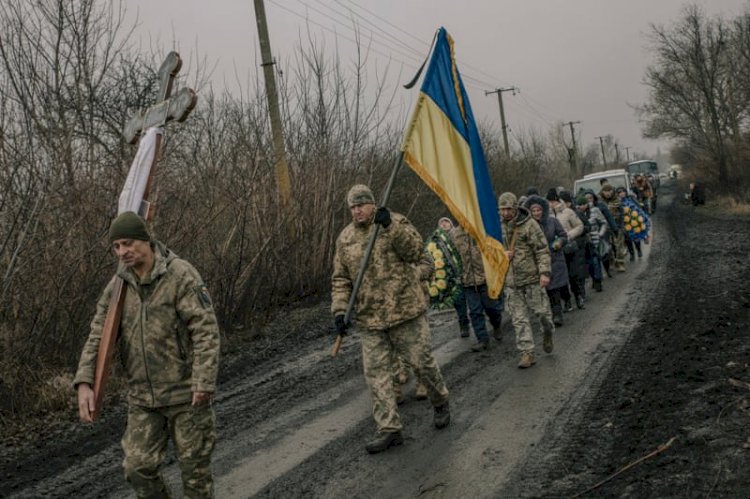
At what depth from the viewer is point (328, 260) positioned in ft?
51.4

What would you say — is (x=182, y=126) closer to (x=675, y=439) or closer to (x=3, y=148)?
(x=3, y=148)

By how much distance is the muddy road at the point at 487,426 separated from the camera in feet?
16.8

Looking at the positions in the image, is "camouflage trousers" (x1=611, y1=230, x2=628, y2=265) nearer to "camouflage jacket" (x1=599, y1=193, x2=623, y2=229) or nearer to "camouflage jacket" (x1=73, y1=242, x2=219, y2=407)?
"camouflage jacket" (x1=599, y1=193, x2=623, y2=229)

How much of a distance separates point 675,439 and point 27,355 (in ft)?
22.0

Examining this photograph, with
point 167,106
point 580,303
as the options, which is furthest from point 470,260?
point 167,106

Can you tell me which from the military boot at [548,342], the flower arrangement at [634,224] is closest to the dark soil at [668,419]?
the military boot at [548,342]

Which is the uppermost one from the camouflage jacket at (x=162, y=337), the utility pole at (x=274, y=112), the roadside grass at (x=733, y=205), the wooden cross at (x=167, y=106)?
the utility pole at (x=274, y=112)

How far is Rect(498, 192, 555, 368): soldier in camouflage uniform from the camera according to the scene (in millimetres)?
8953

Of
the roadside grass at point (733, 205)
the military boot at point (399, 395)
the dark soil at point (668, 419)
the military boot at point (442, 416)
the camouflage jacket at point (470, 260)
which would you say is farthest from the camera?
the roadside grass at point (733, 205)

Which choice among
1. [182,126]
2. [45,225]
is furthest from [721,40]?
[45,225]

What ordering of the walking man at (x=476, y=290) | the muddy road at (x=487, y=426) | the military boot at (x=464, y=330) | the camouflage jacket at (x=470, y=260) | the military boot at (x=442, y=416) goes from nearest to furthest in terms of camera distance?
the muddy road at (x=487, y=426), the military boot at (x=442, y=416), the walking man at (x=476, y=290), the camouflage jacket at (x=470, y=260), the military boot at (x=464, y=330)

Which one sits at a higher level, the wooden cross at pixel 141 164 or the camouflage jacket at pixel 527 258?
the wooden cross at pixel 141 164

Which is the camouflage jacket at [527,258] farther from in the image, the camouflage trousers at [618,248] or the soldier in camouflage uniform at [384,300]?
the camouflage trousers at [618,248]

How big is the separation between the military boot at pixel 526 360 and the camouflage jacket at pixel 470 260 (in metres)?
1.67
